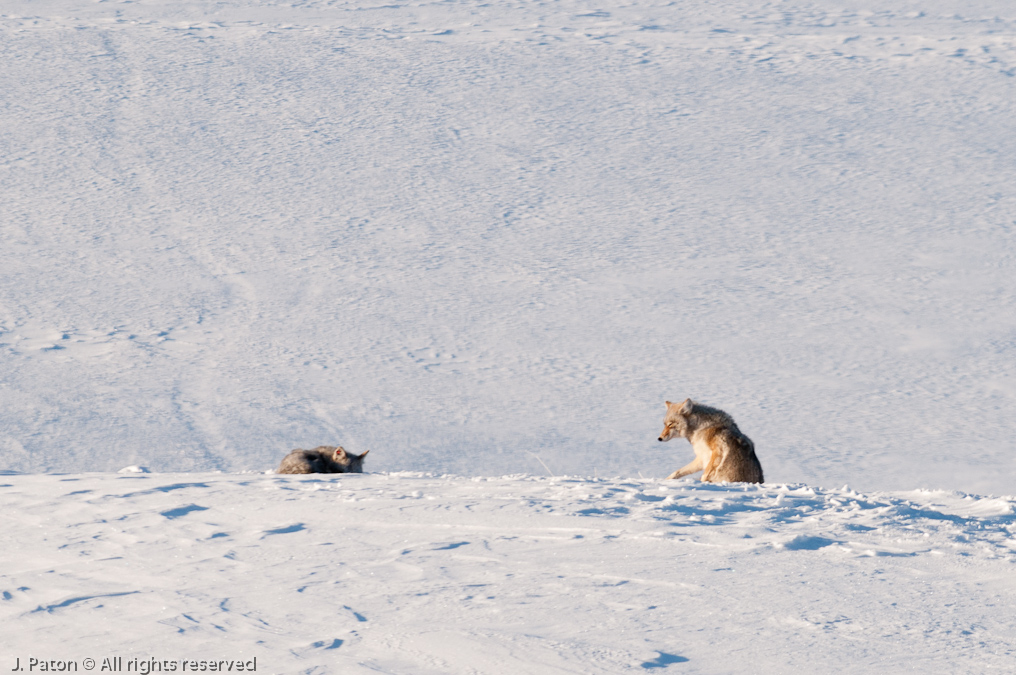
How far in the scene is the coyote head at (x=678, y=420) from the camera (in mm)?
5859

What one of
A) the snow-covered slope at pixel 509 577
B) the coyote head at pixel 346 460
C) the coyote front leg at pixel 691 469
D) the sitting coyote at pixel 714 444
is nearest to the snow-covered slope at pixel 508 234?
the coyote head at pixel 346 460

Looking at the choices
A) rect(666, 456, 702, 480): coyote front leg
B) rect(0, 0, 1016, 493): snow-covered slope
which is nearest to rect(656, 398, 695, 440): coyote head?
rect(666, 456, 702, 480): coyote front leg

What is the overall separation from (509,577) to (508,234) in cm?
867

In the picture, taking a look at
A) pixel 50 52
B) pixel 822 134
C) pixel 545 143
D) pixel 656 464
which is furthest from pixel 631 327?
pixel 50 52

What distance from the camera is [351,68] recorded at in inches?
617

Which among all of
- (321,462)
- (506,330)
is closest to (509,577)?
(321,462)

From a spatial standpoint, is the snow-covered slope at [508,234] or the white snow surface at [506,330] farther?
Result: the snow-covered slope at [508,234]

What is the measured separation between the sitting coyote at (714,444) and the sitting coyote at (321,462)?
167 cm

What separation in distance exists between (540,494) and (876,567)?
1.37 m

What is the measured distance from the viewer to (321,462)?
6051 mm

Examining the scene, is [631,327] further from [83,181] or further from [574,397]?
[83,181]

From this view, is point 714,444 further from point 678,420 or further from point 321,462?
point 321,462

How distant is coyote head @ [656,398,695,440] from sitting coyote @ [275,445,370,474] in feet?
5.41

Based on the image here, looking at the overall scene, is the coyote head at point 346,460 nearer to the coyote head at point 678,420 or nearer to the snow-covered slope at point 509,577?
the snow-covered slope at point 509,577
